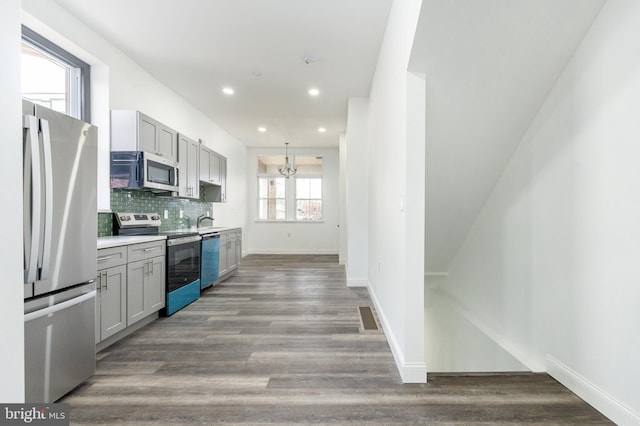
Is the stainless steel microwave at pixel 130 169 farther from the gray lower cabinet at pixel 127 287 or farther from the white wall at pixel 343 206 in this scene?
the white wall at pixel 343 206

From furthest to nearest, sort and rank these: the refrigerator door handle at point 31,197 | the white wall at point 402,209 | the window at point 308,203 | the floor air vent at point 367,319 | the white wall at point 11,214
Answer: the window at point 308,203
the floor air vent at point 367,319
the white wall at point 402,209
the refrigerator door handle at point 31,197
the white wall at point 11,214

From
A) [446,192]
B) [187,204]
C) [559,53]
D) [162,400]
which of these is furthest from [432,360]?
[187,204]

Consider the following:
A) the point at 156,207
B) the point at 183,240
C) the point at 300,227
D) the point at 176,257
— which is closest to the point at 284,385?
the point at 176,257

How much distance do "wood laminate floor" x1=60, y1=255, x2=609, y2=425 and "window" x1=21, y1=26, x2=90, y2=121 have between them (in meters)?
2.39

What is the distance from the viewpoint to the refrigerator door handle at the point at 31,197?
1.51 m

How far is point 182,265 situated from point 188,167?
1.46m

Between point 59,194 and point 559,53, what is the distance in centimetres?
322

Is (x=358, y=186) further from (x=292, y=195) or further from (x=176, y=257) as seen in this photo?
(x=292, y=195)

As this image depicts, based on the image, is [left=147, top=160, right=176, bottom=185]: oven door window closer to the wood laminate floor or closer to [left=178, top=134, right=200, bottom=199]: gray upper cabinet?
[left=178, top=134, right=200, bottom=199]: gray upper cabinet

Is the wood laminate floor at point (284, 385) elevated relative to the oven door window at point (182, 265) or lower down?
lower down

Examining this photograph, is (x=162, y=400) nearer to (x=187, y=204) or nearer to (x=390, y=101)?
(x=390, y=101)

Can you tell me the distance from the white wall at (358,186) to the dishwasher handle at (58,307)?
3.28m

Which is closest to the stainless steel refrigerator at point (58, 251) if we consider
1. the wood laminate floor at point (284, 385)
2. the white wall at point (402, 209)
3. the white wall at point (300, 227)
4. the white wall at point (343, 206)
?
the wood laminate floor at point (284, 385)

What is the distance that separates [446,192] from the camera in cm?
279
